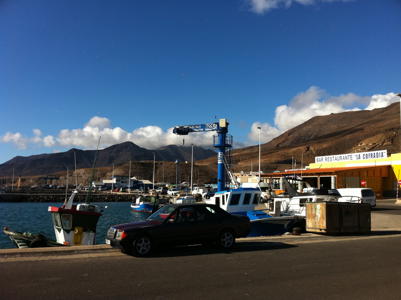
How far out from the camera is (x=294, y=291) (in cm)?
768

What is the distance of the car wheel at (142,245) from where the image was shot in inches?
440

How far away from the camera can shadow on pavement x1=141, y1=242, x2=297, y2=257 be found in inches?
467

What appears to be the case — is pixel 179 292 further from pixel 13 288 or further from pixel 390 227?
pixel 390 227

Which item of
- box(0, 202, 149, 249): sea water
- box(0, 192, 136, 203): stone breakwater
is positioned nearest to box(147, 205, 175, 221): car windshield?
box(0, 202, 149, 249): sea water

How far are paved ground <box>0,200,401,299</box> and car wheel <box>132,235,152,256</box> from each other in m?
0.30

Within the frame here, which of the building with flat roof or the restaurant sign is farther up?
the restaurant sign

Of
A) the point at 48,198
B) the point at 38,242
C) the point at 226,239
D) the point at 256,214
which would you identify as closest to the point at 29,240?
the point at 38,242

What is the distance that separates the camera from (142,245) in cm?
1124

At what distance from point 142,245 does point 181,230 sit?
129cm

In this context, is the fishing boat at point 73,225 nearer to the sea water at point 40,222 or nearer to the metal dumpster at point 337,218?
the sea water at point 40,222

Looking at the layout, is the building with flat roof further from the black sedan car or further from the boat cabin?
the black sedan car

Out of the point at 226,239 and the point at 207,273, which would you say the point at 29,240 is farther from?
the point at 207,273

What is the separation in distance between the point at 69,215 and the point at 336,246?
14.6 metres

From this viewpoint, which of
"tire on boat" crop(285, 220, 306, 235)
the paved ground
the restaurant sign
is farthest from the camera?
the restaurant sign
